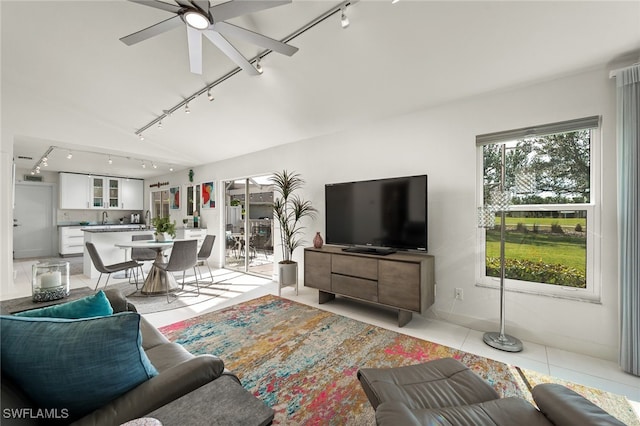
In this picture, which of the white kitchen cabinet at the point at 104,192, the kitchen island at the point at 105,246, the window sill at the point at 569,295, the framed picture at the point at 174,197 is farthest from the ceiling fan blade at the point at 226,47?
the white kitchen cabinet at the point at 104,192

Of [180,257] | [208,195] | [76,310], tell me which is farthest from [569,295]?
[208,195]

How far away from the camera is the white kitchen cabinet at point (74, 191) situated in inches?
278

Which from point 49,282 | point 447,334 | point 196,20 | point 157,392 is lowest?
point 447,334

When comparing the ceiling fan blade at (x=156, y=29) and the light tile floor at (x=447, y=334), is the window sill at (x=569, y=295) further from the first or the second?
the ceiling fan blade at (x=156, y=29)

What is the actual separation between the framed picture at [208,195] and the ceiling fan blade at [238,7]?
491cm

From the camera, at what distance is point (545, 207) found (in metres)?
2.55

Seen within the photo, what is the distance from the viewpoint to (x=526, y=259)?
2.67 metres

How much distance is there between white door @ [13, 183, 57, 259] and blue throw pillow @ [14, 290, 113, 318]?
29.1ft

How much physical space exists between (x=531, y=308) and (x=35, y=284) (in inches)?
166

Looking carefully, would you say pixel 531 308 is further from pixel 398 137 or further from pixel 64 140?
pixel 64 140

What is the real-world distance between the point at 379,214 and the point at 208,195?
4654 mm

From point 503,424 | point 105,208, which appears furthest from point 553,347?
point 105,208

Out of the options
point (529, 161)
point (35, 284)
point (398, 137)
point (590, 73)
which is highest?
point (590, 73)

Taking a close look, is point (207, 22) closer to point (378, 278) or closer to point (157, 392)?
point (157, 392)
